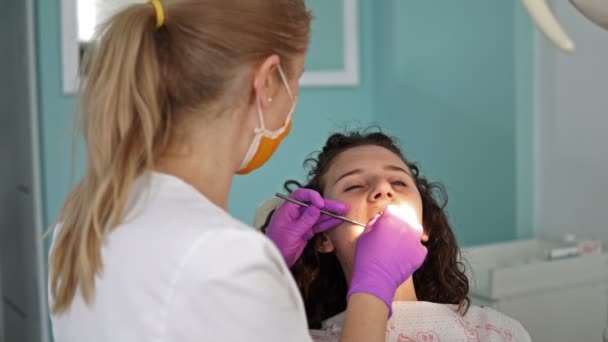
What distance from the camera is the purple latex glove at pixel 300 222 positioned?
4.48 ft

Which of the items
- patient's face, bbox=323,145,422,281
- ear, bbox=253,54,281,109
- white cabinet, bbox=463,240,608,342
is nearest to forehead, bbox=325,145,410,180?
patient's face, bbox=323,145,422,281

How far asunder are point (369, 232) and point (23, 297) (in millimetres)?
1586

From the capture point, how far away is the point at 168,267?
0.77 m

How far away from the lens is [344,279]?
158cm

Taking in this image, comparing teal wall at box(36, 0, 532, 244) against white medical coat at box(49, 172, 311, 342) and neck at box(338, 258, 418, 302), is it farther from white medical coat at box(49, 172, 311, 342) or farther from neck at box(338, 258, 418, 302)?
white medical coat at box(49, 172, 311, 342)

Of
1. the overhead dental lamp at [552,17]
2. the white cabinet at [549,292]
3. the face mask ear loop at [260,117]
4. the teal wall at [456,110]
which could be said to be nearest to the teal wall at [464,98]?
the teal wall at [456,110]

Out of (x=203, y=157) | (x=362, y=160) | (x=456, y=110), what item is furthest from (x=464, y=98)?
(x=203, y=157)

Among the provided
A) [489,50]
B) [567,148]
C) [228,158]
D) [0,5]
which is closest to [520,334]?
[228,158]

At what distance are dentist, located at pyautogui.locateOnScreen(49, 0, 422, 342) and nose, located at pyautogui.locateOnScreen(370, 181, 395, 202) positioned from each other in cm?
46

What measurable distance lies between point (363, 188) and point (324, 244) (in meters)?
0.15

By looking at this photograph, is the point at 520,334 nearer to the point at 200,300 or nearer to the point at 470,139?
the point at 200,300

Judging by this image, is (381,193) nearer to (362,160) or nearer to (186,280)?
(362,160)

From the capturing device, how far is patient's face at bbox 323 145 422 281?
1.40 m

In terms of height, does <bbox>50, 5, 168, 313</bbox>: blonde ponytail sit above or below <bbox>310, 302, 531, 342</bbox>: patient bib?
above
